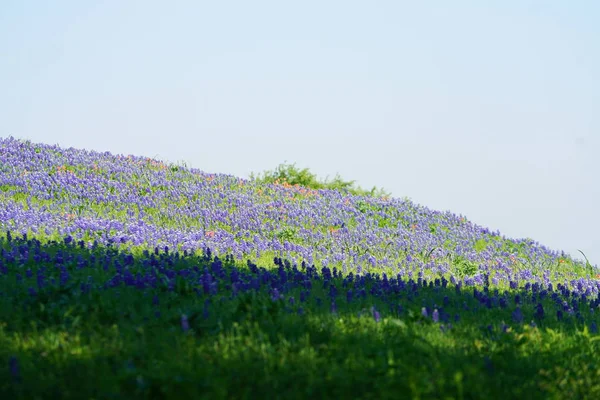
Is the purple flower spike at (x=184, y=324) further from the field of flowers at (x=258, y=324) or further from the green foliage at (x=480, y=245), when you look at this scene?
the green foliage at (x=480, y=245)

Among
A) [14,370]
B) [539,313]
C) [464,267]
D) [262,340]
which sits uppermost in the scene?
[464,267]

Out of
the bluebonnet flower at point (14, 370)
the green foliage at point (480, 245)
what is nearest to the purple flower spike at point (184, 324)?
the bluebonnet flower at point (14, 370)

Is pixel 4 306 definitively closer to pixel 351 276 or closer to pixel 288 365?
pixel 288 365

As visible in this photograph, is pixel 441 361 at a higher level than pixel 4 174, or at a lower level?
lower

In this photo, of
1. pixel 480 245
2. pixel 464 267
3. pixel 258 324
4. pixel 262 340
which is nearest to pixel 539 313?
pixel 258 324

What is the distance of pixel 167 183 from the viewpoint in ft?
67.3

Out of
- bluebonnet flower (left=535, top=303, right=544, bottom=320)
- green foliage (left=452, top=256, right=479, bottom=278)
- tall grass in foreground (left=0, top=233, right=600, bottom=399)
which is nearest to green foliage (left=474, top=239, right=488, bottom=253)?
green foliage (left=452, top=256, right=479, bottom=278)

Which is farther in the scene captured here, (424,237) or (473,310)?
(424,237)

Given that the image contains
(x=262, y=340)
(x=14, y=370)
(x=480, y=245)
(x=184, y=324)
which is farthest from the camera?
(x=480, y=245)

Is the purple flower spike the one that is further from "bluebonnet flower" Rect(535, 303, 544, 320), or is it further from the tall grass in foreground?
"bluebonnet flower" Rect(535, 303, 544, 320)

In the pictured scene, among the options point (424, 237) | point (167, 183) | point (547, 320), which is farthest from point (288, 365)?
point (167, 183)

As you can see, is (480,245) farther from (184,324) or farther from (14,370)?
(14,370)

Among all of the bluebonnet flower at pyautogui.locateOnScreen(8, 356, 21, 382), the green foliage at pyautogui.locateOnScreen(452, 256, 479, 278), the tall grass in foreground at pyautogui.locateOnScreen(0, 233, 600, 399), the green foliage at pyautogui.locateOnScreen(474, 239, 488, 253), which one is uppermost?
the green foliage at pyautogui.locateOnScreen(474, 239, 488, 253)

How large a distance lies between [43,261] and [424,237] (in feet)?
35.6
